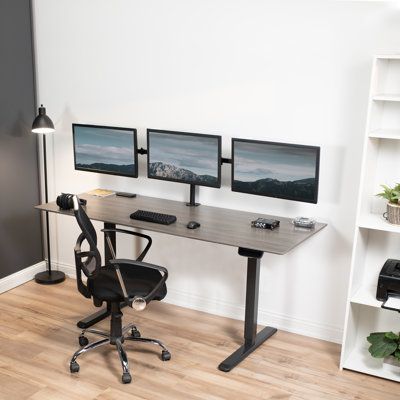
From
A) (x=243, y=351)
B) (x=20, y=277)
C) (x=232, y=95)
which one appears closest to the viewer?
(x=243, y=351)

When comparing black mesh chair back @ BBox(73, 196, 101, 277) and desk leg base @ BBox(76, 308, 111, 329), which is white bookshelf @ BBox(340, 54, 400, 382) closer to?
black mesh chair back @ BBox(73, 196, 101, 277)

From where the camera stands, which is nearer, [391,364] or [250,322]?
[391,364]

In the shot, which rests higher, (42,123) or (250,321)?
(42,123)

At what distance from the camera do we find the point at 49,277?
4.89 m

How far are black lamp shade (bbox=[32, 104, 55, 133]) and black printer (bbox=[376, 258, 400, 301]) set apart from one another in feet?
8.00

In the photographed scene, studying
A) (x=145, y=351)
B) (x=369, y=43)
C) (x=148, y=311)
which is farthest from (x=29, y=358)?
(x=369, y=43)

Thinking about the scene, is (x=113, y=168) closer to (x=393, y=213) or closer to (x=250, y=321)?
(x=250, y=321)

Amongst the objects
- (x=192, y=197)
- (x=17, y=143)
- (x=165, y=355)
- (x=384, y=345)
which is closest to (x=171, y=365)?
(x=165, y=355)

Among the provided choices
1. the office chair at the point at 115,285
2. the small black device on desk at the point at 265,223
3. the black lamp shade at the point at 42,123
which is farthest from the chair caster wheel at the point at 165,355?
the black lamp shade at the point at 42,123

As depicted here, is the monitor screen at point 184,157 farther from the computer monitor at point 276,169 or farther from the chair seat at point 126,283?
the chair seat at point 126,283

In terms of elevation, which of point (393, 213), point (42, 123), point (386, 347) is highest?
point (42, 123)

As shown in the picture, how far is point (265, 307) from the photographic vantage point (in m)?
4.28

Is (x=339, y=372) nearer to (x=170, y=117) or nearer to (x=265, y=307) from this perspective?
(x=265, y=307)

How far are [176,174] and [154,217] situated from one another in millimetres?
420
